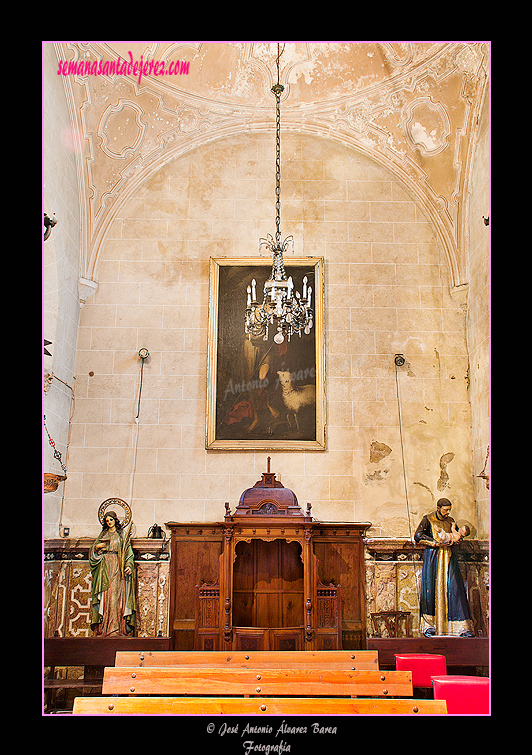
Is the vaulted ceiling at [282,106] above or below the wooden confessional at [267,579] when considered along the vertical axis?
above

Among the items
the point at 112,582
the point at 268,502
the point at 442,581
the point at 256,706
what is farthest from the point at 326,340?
the point at 256,706

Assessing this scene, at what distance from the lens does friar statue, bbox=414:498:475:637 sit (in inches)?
320

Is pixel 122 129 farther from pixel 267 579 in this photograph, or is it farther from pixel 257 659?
pixel 257 659

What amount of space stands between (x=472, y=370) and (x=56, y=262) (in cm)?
591

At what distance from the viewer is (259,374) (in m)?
9.09

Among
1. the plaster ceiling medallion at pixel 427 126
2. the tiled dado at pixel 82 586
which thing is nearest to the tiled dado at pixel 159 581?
the tiled dado at pixel 82 586

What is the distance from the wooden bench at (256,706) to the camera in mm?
4184

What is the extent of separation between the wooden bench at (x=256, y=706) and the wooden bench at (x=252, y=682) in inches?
21.0

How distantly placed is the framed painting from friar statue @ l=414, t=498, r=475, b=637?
185 centimetres

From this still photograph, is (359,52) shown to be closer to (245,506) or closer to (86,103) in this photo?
(86,103)

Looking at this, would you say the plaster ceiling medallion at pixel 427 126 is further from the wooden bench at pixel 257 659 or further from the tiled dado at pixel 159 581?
the wooden bench at pixel 257 659

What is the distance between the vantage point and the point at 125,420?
8.92 metres

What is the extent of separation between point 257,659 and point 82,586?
3135 mm

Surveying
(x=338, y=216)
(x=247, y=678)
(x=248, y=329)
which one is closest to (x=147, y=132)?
(x=338, y=216)
